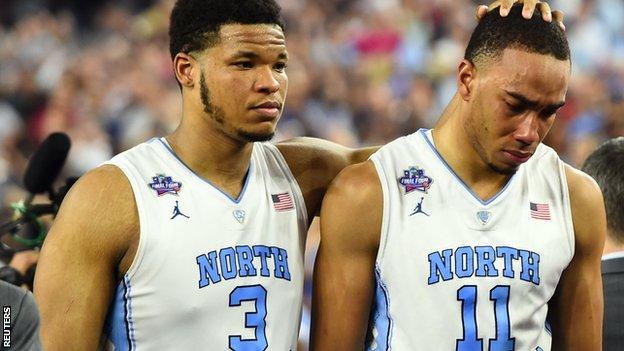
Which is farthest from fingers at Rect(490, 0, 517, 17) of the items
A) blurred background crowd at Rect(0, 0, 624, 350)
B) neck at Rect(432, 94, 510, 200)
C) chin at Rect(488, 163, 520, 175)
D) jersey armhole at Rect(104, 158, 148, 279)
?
blurred background crowd at Rect(0, 0, 624, 350)

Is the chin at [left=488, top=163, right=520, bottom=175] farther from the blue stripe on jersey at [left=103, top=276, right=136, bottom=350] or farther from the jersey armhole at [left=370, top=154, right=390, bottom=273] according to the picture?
the blue stripe on jersey at [left=103, top=276, right=136, bottom=350]

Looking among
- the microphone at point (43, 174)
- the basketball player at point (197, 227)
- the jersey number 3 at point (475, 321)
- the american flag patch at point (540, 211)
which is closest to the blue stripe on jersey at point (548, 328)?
the jersey number 3 at point (475, 321)

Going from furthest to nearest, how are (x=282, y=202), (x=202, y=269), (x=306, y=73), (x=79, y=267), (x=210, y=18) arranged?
1. (x=306, y=73)
2. (x=282, y=202)
3. (x=210, y=18)
4. (x=202, y=269)
5. (x=79, y=267)

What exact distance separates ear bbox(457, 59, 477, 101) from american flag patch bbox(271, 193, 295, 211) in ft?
2.13

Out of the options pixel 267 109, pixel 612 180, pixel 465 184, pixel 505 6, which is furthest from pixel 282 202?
pixel 612 180

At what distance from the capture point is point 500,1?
3312 millimetres

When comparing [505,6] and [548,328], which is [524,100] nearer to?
[505,6]

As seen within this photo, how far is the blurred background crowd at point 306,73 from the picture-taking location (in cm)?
937

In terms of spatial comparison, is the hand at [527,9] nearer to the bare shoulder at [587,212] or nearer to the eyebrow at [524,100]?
the eyebrow at [524,100]

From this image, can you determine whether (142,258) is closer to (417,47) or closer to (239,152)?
(239,152)

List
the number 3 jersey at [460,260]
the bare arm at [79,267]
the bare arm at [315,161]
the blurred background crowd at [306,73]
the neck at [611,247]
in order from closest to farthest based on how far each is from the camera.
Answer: the bare arm at [79,267] < the number 3 jersey at [460,260] < the bare arm at [315,161] < the neck at [611,247] < the blurred background crowd at [306,73]

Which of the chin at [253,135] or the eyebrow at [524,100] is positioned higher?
the eyebrow at [524,100]

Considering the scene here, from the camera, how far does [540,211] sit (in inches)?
132

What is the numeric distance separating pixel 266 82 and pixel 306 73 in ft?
22.6
